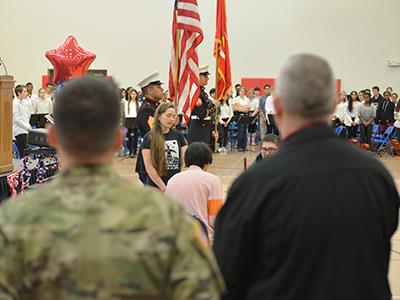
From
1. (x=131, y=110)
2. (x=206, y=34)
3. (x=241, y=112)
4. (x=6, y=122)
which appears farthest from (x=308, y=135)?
(x=206, y=34)

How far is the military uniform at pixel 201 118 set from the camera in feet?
Answer: 35.1

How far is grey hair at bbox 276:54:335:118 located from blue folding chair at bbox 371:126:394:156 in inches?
637

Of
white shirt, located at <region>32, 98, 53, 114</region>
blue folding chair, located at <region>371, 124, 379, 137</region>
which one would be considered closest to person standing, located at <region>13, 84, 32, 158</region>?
white shirt, located at <region>32, 98, 53, 114</region>

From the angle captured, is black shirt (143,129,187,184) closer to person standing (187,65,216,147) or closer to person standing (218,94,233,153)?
person standing (187,65,216,147)

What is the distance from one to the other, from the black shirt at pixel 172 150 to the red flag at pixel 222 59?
19.8 ft

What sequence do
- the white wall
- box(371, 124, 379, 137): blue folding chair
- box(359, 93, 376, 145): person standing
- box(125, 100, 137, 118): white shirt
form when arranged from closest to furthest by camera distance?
box(125, 100, 137, 118): white shirt, box(371, 124, 379, 137): blue folding chair, box(359, 93, 376, 145): person standing, the white wall

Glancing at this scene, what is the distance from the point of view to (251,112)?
2062 cm

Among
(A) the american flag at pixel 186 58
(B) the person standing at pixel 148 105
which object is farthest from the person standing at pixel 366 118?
(B) the person standing at pixel 148 105

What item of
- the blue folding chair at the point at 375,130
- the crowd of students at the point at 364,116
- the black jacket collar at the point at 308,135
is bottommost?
the blue folding chair at the point at 375,130

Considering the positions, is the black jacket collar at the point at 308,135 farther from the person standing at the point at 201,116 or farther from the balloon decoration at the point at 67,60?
the person standing at the point at 201,116

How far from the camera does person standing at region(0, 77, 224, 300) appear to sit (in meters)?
1.60

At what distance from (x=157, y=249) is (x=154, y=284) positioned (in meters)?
0.08

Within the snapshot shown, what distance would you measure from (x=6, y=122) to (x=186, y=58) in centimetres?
264

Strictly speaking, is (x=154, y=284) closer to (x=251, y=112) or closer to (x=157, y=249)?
(x=157, y=249)
